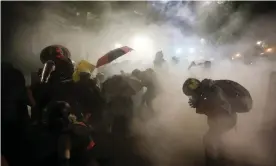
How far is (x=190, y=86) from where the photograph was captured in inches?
72.1

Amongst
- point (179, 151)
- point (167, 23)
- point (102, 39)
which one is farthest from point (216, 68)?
point (102, 39)

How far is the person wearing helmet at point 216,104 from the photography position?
1819 mm

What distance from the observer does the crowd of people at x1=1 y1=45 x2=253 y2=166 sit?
1.81m

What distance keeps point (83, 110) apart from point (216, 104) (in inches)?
24.9

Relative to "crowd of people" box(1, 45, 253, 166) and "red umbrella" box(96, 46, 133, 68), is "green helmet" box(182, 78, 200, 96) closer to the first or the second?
"crowd of people" box(1, 45, 253, 166)

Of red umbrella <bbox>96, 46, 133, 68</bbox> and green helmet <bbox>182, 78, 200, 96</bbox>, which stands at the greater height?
red umbrella <bbox>96, 46, 133, 68</bbox>

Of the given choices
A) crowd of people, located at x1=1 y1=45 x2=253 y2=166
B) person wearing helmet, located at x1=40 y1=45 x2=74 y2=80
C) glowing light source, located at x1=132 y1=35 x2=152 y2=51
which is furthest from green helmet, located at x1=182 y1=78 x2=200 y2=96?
person wearing helmet, located at x1=40 y1=45 x2=74 y2=80

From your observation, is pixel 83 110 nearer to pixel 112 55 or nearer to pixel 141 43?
pixel 112 55

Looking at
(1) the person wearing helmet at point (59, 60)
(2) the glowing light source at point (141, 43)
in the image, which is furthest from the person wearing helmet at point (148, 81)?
(1) the person wearing helmet at point (59, 60)

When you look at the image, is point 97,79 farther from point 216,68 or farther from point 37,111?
point 216,68

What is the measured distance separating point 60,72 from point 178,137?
25.3 inches

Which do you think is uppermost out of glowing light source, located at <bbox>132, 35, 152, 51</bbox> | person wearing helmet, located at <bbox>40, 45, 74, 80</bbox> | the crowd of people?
glowing light source, located at <bbox>132, 35, 152, 51</bbox>

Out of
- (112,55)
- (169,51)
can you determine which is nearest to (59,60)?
(112,55)

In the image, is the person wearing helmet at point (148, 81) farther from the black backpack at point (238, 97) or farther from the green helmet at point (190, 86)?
the black backpack at point (238, 97)
